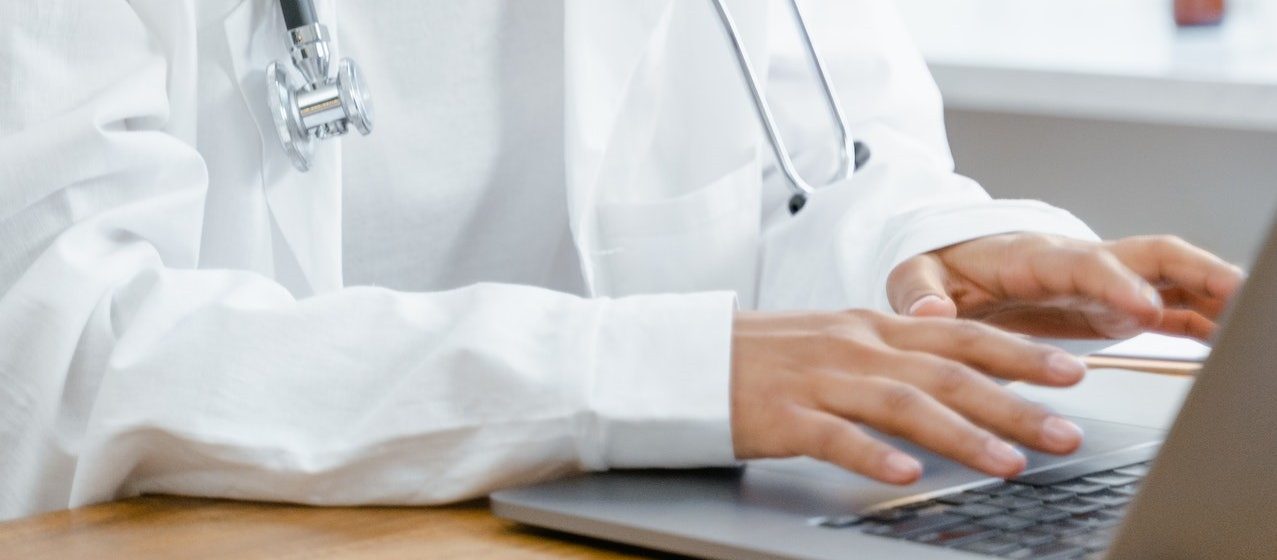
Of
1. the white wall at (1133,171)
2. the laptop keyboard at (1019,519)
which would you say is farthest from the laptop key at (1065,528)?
the white wall at (1133,171)

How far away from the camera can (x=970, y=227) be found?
0.86 metres

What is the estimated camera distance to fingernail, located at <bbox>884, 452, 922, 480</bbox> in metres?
0.55

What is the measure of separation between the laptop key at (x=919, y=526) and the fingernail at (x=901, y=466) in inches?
1.0

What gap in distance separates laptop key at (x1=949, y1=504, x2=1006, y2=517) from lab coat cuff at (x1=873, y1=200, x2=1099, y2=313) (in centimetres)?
32

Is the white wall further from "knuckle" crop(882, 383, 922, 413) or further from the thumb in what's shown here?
"knuckle" crop(882, 383, 922, 413)

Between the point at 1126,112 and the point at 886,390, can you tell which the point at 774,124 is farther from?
the point at 1126,112

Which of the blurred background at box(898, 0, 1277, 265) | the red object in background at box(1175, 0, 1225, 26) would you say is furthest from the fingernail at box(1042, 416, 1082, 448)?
the red object in background at box(1175, 0, 1225, 26)

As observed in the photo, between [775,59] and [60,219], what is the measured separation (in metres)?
0.71

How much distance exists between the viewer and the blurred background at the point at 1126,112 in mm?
1692

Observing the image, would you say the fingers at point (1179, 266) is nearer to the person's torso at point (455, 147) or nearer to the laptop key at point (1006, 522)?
the laptop key at point (1006, 522)

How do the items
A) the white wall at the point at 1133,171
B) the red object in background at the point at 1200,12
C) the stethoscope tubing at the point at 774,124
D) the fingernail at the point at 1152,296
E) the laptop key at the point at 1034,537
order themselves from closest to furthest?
the laptop key at the point at 1034,537 < the fingernail at the point at 1152,296 < the stethoscope tubing at the point at 774,124 < the white wall at the point at 1133,171 < the red object in background at the point at 1200,12

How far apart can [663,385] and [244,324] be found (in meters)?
0.19

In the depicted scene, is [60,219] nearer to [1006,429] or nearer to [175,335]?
[175,335]

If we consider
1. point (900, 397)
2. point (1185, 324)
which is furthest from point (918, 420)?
point (1185, 324)
